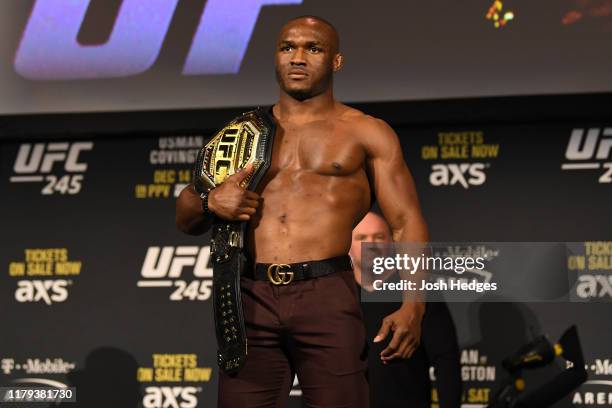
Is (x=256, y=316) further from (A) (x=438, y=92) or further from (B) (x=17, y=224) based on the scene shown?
(B) (x=17, y=224)

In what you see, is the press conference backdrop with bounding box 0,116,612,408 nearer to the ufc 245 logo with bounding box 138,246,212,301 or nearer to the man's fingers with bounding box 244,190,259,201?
the ufc 245 logo with bounding box 138,246,212,301

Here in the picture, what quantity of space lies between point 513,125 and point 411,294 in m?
2.23

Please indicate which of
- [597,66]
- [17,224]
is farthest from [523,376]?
[17,224]

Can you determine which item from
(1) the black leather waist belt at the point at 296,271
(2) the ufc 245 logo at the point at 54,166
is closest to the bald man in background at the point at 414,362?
(1) the black leather waist belt at the point at 296,271

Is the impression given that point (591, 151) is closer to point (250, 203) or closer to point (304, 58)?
point (304, 58)

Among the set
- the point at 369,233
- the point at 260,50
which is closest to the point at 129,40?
the point at 260,50

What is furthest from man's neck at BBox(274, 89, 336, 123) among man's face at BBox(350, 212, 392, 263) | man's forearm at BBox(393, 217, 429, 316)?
man's face at BBox(350, 212, 392, 263)

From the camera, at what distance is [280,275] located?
290 centimetres

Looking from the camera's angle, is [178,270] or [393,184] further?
[178,270]

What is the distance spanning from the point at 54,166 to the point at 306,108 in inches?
99.0

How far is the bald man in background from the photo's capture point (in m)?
4.10

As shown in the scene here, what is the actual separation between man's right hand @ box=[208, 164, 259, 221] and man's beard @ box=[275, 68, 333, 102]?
324 mm

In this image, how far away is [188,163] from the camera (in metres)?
5.15

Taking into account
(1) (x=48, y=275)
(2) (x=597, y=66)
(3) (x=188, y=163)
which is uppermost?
(2) (x=597, y=66)
